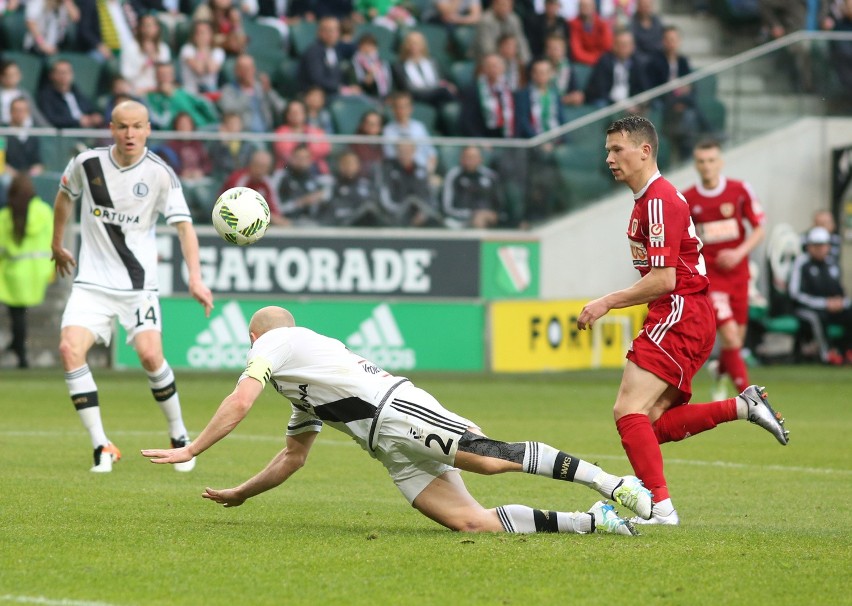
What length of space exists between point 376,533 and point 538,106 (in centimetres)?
1417

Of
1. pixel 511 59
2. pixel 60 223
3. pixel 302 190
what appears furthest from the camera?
pixel 511 59

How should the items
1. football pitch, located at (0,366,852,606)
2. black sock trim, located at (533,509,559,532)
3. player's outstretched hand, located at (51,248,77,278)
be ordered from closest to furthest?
1. football pitch, located at (0,366,852,606)
2. black sock trim, located at (533,509,559,532)
3. player's outstretched hand, located at (51,248,77,278)

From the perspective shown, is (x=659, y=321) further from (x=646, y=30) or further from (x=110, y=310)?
(x=646, y=30)

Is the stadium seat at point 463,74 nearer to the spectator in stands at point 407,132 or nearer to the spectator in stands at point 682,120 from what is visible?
the spectator in stands at point 407,132

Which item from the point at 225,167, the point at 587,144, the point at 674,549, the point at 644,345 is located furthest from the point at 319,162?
the point at 674,549

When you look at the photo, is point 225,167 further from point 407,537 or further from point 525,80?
point 407,537

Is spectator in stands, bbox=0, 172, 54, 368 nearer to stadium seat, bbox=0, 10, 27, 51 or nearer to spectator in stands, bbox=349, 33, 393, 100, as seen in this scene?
stadium seat, bbox=0, 10, 27, 51

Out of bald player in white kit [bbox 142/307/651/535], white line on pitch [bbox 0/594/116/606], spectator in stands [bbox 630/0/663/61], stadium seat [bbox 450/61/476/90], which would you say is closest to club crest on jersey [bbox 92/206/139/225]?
bald player in white kit [bbox 142/307/651/535]

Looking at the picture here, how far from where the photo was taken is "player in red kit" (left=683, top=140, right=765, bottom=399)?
13.2m

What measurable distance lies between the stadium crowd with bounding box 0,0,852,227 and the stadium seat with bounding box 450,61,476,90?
0.09 ft

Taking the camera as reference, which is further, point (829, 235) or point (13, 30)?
point (829, 235)

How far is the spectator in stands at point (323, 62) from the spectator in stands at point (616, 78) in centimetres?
387

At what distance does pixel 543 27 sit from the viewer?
2219 cm

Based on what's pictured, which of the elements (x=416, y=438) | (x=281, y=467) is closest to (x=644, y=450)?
(x=416, y=438)
